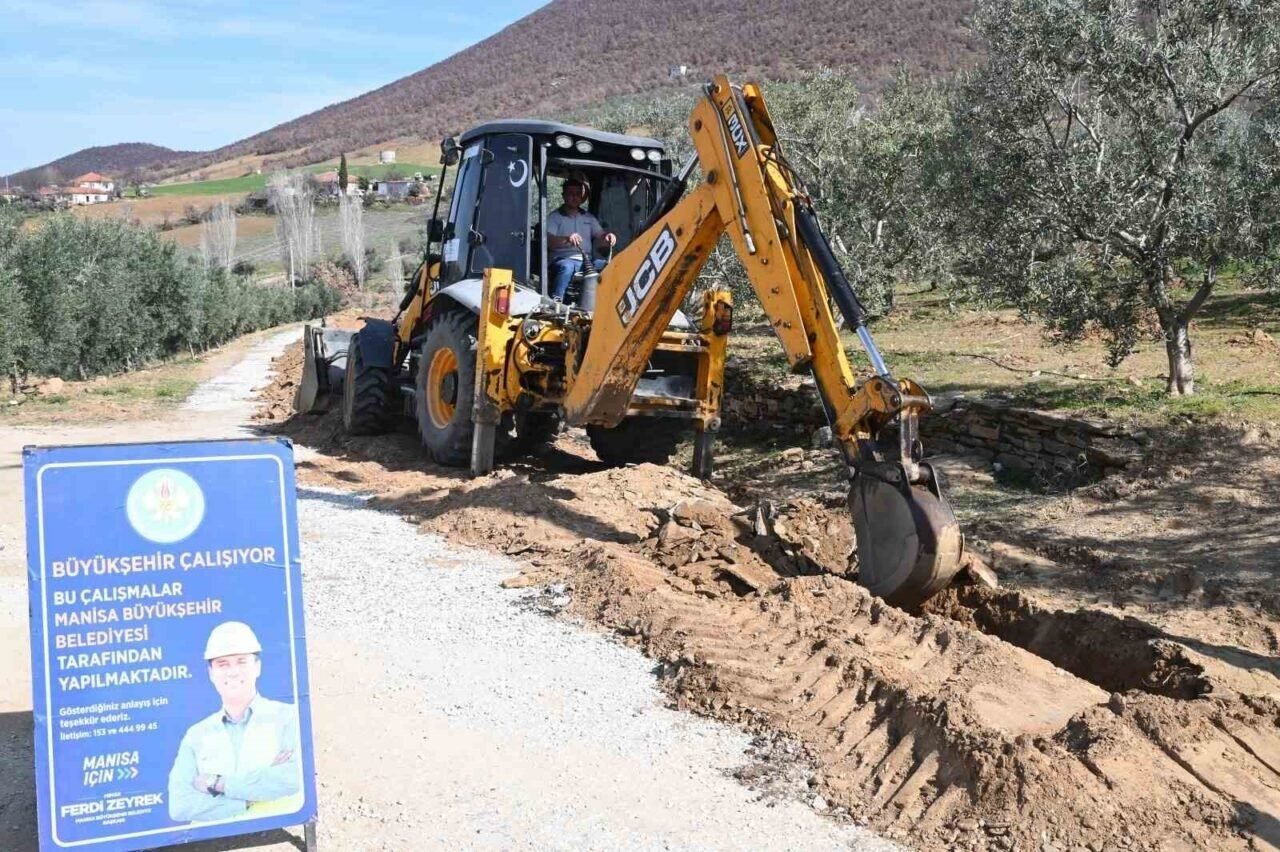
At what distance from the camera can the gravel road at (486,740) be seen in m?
4.04

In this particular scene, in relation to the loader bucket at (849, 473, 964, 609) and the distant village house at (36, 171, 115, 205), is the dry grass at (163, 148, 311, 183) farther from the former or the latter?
the loader bucket at (849, 473, 964, 609)

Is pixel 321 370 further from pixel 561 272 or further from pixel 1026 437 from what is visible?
pixel 1026 437

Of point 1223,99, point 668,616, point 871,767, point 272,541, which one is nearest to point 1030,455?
point 1223,99

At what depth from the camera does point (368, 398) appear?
11992mm

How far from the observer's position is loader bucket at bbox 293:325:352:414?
13.8 m

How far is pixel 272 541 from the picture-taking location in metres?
3.75

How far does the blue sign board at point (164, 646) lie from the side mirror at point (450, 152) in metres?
7.17

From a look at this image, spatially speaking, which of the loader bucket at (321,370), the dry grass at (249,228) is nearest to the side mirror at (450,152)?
the loader bucket at (321,370)

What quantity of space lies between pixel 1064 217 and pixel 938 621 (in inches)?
233

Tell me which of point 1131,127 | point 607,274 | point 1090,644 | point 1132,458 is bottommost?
point 1090,644

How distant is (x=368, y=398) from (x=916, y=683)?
8157mm

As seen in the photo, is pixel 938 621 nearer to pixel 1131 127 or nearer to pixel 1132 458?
pixel 1132 458

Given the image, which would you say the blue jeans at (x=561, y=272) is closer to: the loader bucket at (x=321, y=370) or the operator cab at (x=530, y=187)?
the operator cab at (x=530, y=187)

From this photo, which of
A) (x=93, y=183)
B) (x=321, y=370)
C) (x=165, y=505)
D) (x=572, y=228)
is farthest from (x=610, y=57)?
(x=165, y=505)
